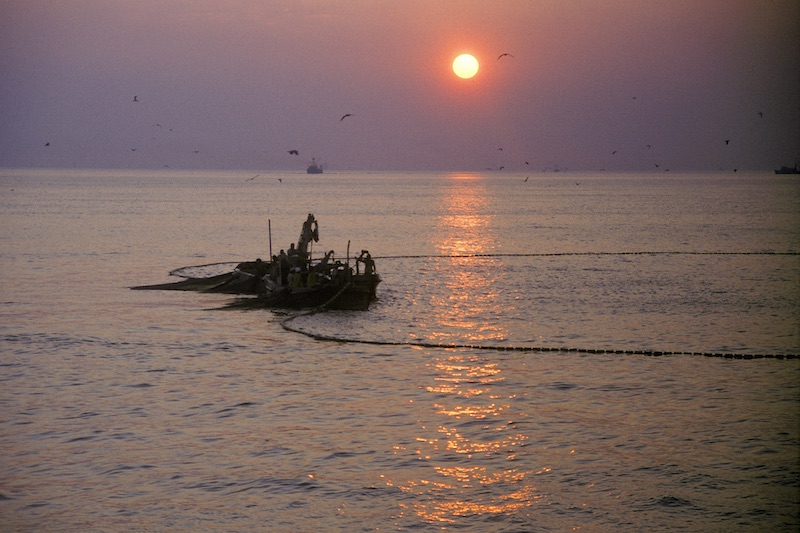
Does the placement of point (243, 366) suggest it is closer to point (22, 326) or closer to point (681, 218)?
point (22, 326)

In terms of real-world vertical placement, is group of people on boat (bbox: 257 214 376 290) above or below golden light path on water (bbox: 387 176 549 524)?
above

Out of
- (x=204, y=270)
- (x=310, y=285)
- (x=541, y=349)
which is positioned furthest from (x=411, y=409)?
(x=204, y=270)

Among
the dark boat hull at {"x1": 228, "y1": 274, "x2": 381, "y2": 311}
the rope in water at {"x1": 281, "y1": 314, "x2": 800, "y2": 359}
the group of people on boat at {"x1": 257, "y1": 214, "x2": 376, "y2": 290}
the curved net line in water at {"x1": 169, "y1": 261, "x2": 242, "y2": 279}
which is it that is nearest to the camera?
the rope in water at {"x1": 281, "y1": 314, "x2": 800, "y2": 359}

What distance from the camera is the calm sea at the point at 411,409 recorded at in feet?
52.9

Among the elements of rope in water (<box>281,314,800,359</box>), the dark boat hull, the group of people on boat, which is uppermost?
the group of people on boat

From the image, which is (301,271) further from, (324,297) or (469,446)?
(469,446)

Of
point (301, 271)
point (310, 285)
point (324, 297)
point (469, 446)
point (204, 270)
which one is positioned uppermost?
point (301, 271)

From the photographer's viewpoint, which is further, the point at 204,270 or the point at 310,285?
the point at 204,270

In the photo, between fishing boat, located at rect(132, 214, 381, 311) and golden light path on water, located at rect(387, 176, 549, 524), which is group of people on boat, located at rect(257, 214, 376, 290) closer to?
fishing boat, located at rect(132, 214, 381, 311)

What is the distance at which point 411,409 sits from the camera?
22719 millimetres

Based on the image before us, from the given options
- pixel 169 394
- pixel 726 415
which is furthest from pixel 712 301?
pixel 169 394

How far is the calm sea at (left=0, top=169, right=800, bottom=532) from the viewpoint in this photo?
1611 cm

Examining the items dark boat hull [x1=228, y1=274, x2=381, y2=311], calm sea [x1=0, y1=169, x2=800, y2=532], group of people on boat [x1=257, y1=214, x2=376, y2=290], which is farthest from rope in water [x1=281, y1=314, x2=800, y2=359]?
group of people on boat [x1=257, y1=214, x2=376, y2=290]

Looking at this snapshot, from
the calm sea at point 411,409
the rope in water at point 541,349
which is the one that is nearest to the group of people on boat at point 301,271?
the calm sea at point 411,409
